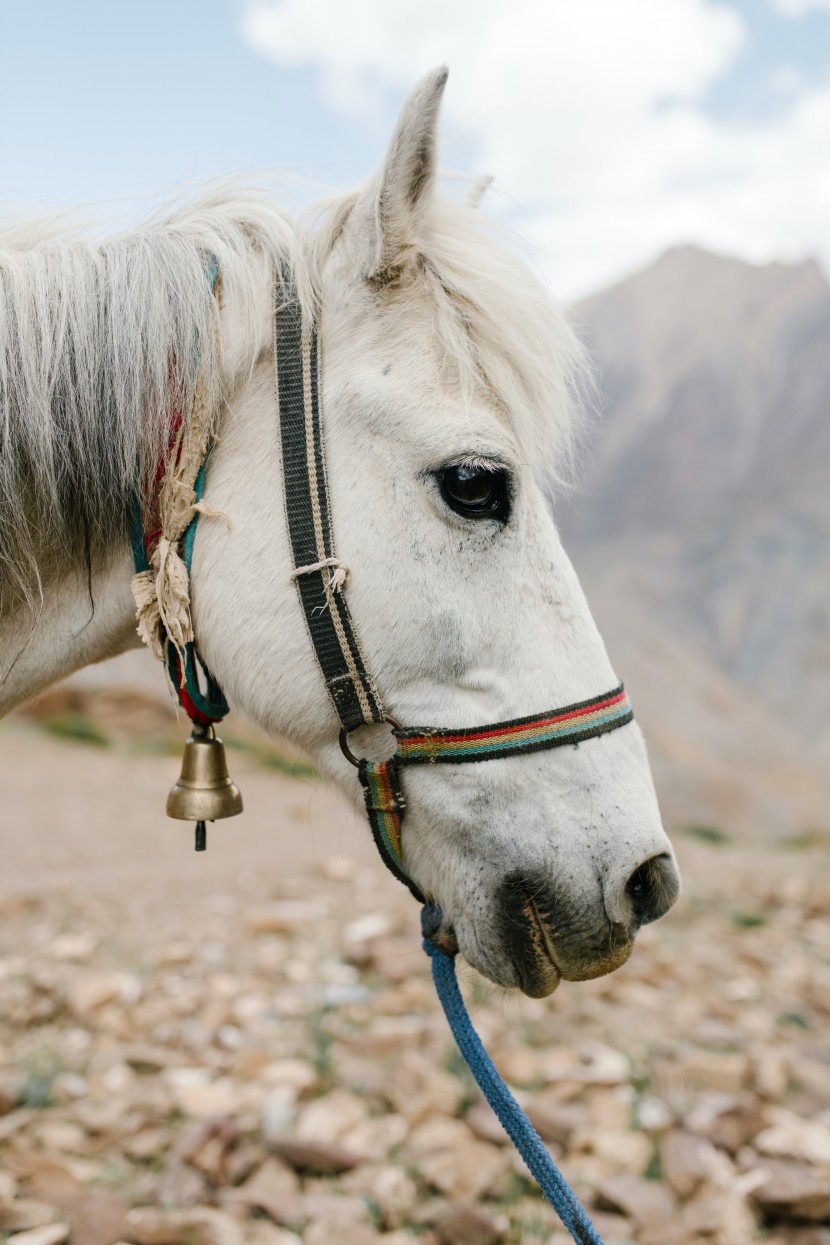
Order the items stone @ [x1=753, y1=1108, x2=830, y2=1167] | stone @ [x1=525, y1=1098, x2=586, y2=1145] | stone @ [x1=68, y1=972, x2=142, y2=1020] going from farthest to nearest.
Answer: stone @ [x1=68, y1=972, x2=142, y2=1020]
stone @ [x1=525, y1=1098, x2=586, y2=1145]
stone @ [x1=753, y1=1108, x2=830, y2=1167]

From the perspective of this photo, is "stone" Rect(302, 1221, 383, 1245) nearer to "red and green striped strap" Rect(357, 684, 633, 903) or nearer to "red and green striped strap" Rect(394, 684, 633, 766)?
"red and green striped strap" Rect(357, 684, 633, 903)

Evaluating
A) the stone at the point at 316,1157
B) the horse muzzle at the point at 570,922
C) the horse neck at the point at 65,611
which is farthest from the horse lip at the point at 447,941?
the stone at the point at 316,1157

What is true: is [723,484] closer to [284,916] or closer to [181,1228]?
[284,916]

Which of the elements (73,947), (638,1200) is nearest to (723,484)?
(73,947)

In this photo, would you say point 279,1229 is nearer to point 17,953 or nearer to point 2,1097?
point 2,1097

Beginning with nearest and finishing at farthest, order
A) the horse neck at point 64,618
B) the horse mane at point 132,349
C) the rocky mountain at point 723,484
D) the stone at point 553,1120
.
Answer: the horse mane at point 132,349 → the horse neck at point 64,618 → the stone at point 553,1120 → the rocky mountain at point 723,484

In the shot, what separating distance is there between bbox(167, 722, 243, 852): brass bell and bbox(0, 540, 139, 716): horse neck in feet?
0.92

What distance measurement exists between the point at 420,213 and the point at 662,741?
12.3 meters

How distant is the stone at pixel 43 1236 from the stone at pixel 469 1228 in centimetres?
87


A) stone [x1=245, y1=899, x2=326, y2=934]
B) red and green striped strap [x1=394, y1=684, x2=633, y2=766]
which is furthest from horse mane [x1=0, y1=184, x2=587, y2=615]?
stone [x1=245, y1=899, x2=326, y2=934]

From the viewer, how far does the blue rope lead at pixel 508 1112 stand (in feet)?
4.41

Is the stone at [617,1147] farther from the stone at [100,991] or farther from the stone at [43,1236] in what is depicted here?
the stone at [100,991]

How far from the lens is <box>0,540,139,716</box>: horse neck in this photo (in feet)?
4.86

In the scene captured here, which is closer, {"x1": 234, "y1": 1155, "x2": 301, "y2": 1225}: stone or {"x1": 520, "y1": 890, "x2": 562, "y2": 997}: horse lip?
{"x1": 520, "y1": 890, "x2": 562, "y2": 997}: horse lip
